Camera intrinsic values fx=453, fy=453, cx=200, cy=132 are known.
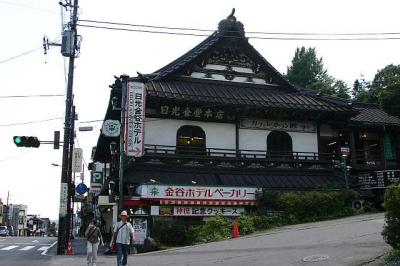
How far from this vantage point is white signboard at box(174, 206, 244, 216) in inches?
884

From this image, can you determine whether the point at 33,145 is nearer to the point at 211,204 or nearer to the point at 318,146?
the point at 211,204

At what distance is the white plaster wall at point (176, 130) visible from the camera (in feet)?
79.6

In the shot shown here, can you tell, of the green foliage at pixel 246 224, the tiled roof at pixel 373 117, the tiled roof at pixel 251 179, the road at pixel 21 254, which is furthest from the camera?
the tiled roof at pixel 373 117

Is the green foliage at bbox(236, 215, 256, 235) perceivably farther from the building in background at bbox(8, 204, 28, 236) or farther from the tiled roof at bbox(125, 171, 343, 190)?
the building in background at bbox(8, 204, 28, 236)

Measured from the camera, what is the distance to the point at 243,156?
83.3 ft

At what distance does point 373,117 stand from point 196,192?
15.6m

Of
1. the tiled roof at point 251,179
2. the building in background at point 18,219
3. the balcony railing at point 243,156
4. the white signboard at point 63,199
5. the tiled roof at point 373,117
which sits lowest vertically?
the building in background at point 18,219

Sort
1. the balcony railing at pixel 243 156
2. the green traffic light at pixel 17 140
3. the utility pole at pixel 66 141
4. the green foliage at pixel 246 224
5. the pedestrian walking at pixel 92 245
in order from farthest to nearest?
1. the balcony railing at pixel 243 156
2. the green foliage at pixel 246 224
3. the utility pole at pixel 66 141
4. the green traffic light at pixel 17 140
5. the pedestrian walking at pixel 92 245

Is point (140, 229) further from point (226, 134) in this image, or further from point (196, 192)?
point (226, 134)

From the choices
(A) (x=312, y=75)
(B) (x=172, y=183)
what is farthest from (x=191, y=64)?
(A) (x=312, y=75)

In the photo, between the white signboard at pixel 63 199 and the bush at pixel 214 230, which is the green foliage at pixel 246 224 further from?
the white signboard at pixel 63 199

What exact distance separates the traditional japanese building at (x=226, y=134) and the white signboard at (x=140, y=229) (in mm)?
424

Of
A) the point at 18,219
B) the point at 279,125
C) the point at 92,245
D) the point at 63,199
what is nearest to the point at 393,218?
the point at 92,245

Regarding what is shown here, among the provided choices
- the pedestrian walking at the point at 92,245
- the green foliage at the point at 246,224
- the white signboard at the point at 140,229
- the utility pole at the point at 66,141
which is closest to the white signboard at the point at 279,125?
the green foliage at the point at 246,224
